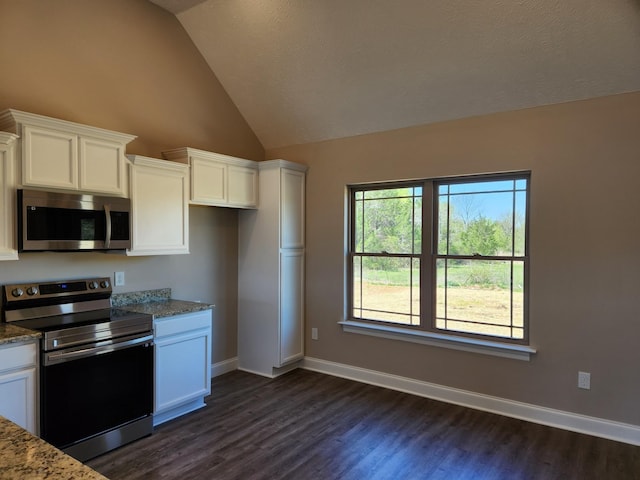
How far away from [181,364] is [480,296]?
2.59 metres

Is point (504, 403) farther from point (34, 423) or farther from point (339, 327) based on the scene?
point (34, 423)

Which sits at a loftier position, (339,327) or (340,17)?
(340,17)

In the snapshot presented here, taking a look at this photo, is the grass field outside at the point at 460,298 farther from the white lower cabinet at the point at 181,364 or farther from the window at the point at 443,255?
the white lower cabinet at the point at 181,364

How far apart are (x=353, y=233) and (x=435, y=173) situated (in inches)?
43.0

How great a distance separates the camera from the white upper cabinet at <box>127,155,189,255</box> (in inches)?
128

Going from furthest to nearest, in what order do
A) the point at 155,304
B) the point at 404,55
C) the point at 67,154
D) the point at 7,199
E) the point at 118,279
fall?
1. the point at 155,304
2. the point at 118,279
3. the point at 404,55
4. the point at 67,154
5. the point at 7,199

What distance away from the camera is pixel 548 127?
331 centimetres

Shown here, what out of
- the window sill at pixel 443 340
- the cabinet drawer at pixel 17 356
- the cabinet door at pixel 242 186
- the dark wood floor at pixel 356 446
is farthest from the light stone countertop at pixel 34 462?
the window sill at pixel 443 340

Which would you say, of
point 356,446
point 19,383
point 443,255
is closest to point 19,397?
point 19,383

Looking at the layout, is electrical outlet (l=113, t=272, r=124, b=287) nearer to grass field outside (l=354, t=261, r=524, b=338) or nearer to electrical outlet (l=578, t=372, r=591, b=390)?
grass field outside (l=354, t=261, r=524, b=338)

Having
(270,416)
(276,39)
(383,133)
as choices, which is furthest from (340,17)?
(270,416)

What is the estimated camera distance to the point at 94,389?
275 centimetres

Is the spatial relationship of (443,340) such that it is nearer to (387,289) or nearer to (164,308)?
(387,289)

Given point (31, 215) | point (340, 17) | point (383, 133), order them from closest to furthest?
point (31, 215)
point (340, 17)
point (383, 133)
